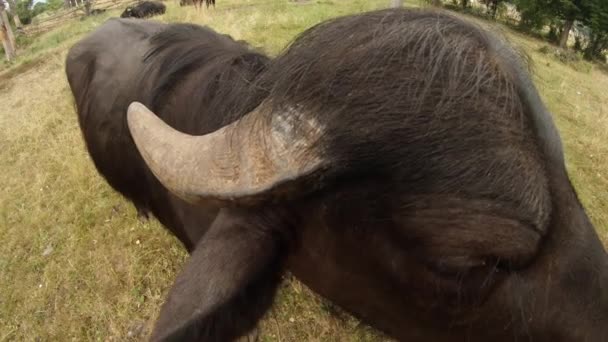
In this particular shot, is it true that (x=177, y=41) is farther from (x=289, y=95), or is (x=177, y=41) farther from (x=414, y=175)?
(x=414, y=175)

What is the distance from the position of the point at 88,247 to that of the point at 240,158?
5.29 metres

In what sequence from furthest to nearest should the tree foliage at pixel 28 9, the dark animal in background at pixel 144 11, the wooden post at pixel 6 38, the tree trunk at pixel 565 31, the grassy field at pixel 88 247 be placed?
the tree foliage at pixel 28 9 < the tree trunk at pixel 565 31 < the wooden post at pixel 6 38 < the dark animal in background at pixel 144 11 < the grassy field at pixel 88 247

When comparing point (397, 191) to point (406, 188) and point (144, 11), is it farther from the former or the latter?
point (144, 11)

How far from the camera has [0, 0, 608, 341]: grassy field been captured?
4.80 meters

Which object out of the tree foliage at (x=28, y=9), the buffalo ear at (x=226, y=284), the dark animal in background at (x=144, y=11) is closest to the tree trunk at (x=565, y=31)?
the dark animal in background at (x=144, y=11)

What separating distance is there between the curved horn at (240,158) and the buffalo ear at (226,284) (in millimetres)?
242

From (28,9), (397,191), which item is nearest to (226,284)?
(397,191)

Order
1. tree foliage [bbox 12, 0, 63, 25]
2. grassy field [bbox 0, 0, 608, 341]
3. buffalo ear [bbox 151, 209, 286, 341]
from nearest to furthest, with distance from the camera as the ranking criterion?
buffalo ear [bbox 151, 209, 286, 341]
grassy field [bbox 0, 0, 608, 341]
tree foliage [bbox 12, 0, 63, 25]

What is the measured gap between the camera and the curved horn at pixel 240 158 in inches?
62.4

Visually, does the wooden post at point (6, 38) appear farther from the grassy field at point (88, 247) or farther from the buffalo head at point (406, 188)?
the buffalo head at point (406, 188)

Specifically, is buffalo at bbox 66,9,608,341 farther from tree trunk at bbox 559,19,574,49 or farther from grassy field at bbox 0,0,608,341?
tree trunk at bbox 559,19,574,49

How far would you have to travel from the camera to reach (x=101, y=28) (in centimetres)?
470

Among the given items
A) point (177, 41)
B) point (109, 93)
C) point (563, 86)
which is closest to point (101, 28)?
point (109, 93)

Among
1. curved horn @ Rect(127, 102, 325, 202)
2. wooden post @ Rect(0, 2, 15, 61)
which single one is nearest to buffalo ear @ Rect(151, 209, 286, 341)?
curved horn @ Rect(127, 102, 325, 202)
